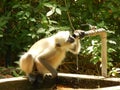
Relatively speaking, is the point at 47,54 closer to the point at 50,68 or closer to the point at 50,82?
the point at 50,68

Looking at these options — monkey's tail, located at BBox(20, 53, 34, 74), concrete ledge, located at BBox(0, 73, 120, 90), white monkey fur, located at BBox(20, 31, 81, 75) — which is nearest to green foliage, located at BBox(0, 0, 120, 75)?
white monkey fur, located at BBox(20, 31, 81, 75)

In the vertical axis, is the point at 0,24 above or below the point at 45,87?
above

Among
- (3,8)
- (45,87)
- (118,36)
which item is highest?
(3,8)

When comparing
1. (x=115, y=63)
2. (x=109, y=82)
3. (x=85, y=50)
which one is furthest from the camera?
(x=115, y=63)

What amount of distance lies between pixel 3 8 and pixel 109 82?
15.8ft

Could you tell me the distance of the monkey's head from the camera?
175 inches

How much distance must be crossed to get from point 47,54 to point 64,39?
341mm

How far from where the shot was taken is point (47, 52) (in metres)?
4.82

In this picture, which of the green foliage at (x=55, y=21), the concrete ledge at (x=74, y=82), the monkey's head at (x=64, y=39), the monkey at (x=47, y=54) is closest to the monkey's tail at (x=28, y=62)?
the monkey at (x=47, y=54)

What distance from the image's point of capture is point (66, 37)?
456cm

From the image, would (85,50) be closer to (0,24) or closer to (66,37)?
(0,24)

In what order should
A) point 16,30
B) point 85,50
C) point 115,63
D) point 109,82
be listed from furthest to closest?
1. point 16,30
2. point 115,63
3. point 85,50
4. point 109,82

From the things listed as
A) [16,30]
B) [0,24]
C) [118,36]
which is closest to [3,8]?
[16,30]

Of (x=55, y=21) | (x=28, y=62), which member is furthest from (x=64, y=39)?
(x=55, y=21)
